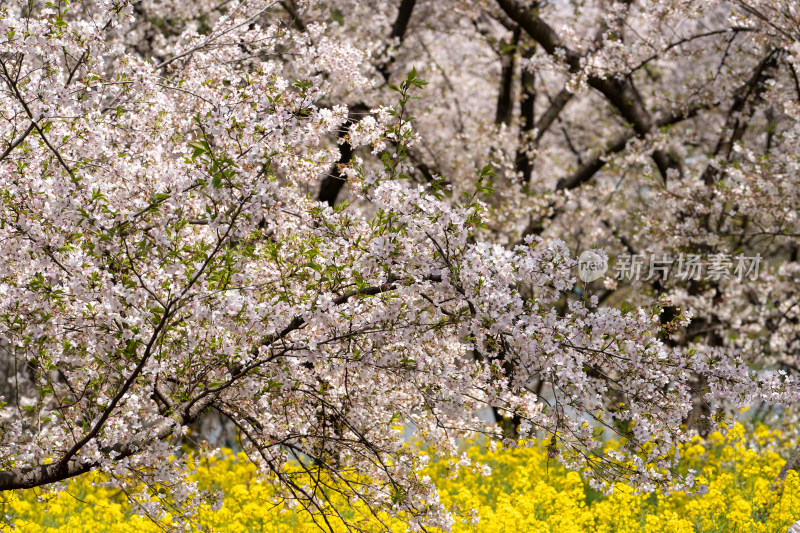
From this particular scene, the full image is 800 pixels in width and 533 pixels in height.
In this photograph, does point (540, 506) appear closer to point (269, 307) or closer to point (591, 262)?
point (591, 262)

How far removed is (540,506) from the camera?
831 cm

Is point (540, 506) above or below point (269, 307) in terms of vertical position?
above

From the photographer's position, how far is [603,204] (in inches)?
563

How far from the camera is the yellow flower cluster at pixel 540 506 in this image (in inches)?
278

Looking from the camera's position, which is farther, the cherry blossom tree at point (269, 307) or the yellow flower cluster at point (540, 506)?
the yellow flower cluster at point (540, 506)

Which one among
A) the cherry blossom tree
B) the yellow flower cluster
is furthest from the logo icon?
the yellow flower cluster

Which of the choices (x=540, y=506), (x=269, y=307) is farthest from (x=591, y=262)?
(x=540, y=506)

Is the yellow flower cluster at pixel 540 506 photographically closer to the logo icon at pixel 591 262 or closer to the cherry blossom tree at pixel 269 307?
the cherry blossom tree at pixel 269 307

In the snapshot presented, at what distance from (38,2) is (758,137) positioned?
12.3m

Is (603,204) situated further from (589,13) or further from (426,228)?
(426,228)

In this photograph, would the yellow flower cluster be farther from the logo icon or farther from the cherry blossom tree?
the logo icon

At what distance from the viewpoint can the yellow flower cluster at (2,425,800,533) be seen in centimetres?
707

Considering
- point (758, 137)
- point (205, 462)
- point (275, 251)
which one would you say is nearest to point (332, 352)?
point (275, 251)

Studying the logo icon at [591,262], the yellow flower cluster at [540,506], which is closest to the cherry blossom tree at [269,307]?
the logo icon at [591,262]
